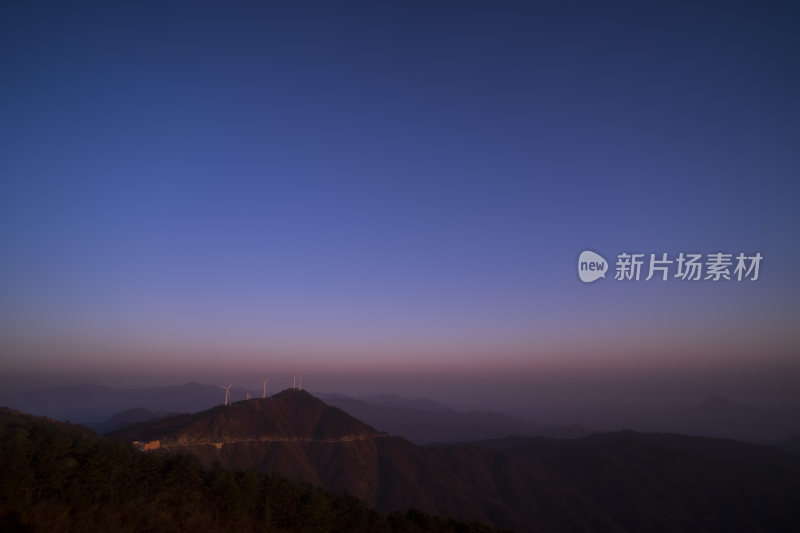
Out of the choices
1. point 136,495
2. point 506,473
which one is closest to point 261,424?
point 506,473

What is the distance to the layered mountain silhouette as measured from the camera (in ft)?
347

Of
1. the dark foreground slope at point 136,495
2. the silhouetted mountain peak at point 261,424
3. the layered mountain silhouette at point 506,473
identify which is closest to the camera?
the dark foreground slope at point 136,495

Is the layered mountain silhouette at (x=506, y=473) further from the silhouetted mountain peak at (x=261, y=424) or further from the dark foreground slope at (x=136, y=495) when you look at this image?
the dark foreground slope at (x=136, y=495)

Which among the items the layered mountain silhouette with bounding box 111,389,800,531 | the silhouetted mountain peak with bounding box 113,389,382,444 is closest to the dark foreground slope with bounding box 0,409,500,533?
the layered mountain silhouette with bounding box 111,389,800,531

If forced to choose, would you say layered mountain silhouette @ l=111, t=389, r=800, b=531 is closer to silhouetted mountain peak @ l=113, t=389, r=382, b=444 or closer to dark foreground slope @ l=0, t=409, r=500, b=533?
silhouetted mountain peak @ l=113, t=389, r=382, b=444

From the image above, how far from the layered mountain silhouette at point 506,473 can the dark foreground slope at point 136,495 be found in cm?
7702

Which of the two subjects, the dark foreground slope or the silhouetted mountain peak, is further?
the silhouetted mountain peak

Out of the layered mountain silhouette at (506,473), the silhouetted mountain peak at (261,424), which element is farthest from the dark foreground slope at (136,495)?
the silhouetted mountain peak at (261,424)

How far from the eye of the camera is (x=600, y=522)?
106000 mm

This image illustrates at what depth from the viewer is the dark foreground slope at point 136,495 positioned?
1694 cm

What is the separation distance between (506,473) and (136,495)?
412ft

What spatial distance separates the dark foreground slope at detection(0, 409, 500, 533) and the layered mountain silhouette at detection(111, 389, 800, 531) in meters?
77.0

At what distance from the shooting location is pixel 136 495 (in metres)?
21.0

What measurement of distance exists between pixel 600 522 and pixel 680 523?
71.5ft
